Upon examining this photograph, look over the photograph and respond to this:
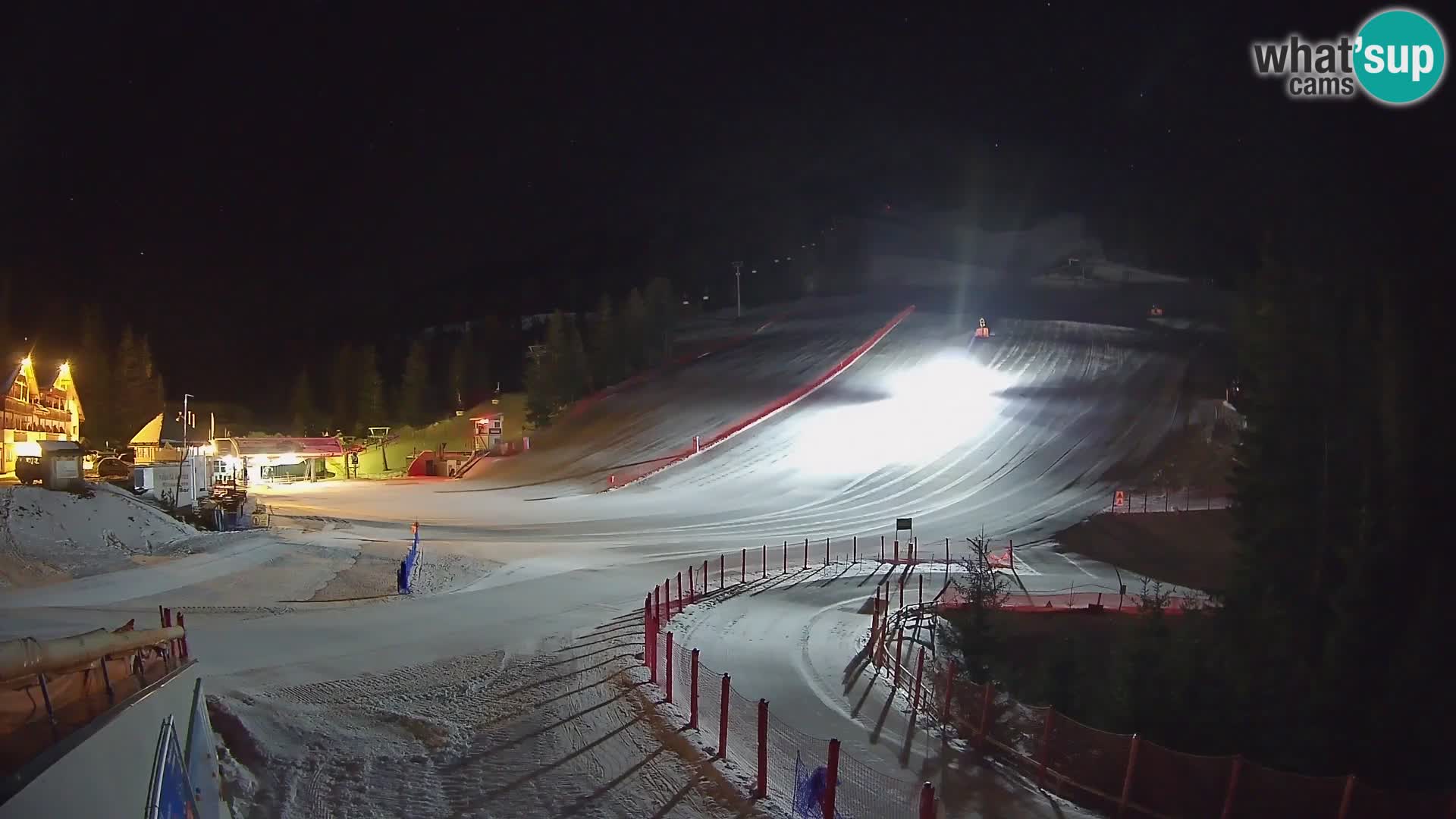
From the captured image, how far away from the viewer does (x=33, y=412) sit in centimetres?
4041

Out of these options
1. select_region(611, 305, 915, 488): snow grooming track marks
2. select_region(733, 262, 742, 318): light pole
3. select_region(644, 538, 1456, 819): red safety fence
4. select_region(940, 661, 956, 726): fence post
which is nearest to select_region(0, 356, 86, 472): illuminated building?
select_region(611, 305, 915, 488): snow grooming track marks

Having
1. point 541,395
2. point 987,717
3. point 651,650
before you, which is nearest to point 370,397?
point 541,395

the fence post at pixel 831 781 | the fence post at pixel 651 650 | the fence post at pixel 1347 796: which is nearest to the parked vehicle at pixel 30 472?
the fence post at pixel 651 650

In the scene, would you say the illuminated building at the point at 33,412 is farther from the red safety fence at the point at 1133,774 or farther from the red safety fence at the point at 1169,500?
the red safety fence at the point at 1169,500

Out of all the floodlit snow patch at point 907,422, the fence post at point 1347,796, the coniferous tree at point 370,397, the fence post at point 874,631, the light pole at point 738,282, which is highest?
the light pole at point 738,282

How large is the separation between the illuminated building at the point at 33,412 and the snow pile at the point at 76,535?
1733 cm

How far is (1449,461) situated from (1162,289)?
88067mm

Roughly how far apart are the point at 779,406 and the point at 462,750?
44.7m

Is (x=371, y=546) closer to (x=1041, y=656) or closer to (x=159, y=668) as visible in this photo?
(x=1041, y=656)

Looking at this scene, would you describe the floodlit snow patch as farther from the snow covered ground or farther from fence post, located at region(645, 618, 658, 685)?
fence post, located at region(645, 618, 658, 685)

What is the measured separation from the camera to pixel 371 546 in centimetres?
2492

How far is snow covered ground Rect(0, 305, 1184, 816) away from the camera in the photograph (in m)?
8.38

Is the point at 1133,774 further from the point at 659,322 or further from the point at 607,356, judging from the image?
the point at 659,322

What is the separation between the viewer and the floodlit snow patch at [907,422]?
43.6 m
